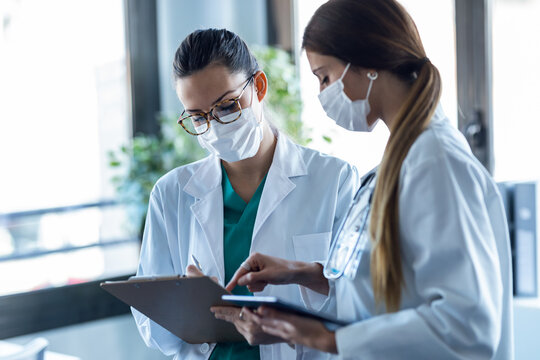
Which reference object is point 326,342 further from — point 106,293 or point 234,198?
point 106,293

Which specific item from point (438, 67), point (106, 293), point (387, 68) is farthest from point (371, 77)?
point (106, 293)

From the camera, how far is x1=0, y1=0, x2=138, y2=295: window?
278 centimetres

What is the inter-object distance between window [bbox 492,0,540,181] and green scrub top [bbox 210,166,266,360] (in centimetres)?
171

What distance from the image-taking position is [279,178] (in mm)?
1590

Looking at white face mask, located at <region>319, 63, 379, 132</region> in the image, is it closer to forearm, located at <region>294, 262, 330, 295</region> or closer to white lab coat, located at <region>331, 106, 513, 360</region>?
white lab coat, located at <region>331, 106, 513, 360</region>

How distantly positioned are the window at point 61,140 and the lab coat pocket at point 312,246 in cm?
172

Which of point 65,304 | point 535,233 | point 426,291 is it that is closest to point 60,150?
point 65,304

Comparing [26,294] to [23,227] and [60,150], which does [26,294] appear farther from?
[60,150]

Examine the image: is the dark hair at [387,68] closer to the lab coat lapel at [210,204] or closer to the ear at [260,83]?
the ear at [260,83]

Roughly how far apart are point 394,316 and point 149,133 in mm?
2528

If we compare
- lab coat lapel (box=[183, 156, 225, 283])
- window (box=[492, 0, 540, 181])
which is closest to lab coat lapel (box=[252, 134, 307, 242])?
lab coat lapel (box=[183, 156, 225, 283])

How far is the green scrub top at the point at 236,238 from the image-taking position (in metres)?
1.43

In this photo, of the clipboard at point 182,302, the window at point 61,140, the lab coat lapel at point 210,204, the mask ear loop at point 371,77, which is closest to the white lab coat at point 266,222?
the lab coat lapel at point 210,204

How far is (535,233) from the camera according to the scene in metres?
2.30
